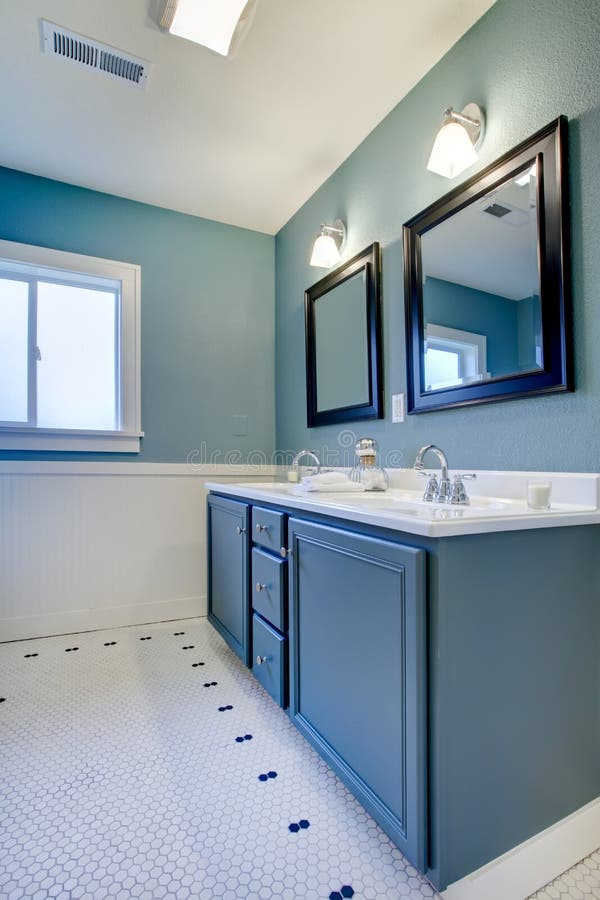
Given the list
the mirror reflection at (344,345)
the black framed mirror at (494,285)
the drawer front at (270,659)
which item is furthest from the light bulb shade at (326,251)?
the drawer front at (270,659)

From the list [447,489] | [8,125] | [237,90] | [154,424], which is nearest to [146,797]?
[447,489]

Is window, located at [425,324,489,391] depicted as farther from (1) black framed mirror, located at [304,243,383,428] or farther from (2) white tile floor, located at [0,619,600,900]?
(2) white tile floor, located at [0,619,600,900]

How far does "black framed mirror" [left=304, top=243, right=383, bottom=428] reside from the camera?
1.93 m

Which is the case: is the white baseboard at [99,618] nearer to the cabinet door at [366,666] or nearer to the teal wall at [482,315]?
the cabinet door at [366,666]

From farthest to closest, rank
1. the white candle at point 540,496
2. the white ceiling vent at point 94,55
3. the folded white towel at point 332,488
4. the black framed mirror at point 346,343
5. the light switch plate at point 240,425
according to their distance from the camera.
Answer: the light switch plate at point 240,425
the black framed mirror at point 346,343
the folded white towel at point 332,488
the white ceiling vent at point 94,55
the white candle at point 540,496

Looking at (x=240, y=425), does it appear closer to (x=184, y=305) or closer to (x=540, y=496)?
(x=184, y=305)

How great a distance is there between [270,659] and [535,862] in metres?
0.86

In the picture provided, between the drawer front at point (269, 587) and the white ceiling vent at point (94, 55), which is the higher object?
the white ceiling vent at point (94, 55)

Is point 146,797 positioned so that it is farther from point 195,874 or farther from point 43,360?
point 43,360

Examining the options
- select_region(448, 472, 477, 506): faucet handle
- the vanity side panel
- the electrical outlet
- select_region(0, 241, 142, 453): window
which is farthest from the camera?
select_region(0, 241, 142, 453): window

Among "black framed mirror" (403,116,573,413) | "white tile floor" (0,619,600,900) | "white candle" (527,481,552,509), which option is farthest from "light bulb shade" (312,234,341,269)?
"white tile floor" (0,619,600,900)

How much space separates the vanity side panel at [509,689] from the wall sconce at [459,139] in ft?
3.91

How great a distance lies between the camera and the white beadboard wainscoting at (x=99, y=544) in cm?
224

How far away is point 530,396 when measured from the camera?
4.17 ft
